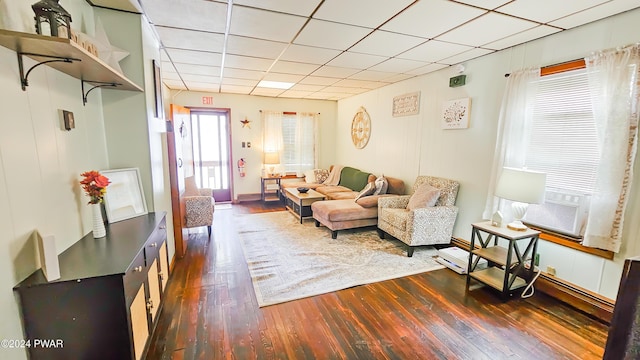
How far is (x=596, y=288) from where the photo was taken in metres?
2.32

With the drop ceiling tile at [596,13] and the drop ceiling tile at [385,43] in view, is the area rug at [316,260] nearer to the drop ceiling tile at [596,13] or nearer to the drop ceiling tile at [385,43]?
the drop ceiling tile at [385,43]

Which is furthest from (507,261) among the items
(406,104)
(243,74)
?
(243,74)

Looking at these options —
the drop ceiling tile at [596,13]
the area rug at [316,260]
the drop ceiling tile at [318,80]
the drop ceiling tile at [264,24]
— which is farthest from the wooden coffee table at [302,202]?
the drop ceiling tile at [596,13]

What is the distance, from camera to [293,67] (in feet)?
12.4

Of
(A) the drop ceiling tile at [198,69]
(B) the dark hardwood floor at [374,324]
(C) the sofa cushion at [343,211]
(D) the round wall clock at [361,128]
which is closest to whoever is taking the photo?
(B) the dark hardwood floor at [374,324]

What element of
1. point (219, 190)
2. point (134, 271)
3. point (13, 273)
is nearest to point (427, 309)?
point (134, 271)

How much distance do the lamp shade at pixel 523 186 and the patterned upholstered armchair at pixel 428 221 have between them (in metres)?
0.92

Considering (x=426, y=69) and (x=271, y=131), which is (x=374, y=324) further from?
(x=271, y=131)

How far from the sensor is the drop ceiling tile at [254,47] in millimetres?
2764

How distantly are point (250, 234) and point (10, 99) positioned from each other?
3282 mm

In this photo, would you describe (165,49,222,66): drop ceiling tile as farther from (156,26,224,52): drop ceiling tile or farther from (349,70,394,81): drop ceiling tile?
(349,70,394,81): drop ceiling tile

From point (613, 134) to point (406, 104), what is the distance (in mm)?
2677

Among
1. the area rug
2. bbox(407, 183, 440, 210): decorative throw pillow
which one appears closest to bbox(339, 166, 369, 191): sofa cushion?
the area rug

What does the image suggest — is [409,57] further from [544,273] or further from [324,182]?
[324,182]
